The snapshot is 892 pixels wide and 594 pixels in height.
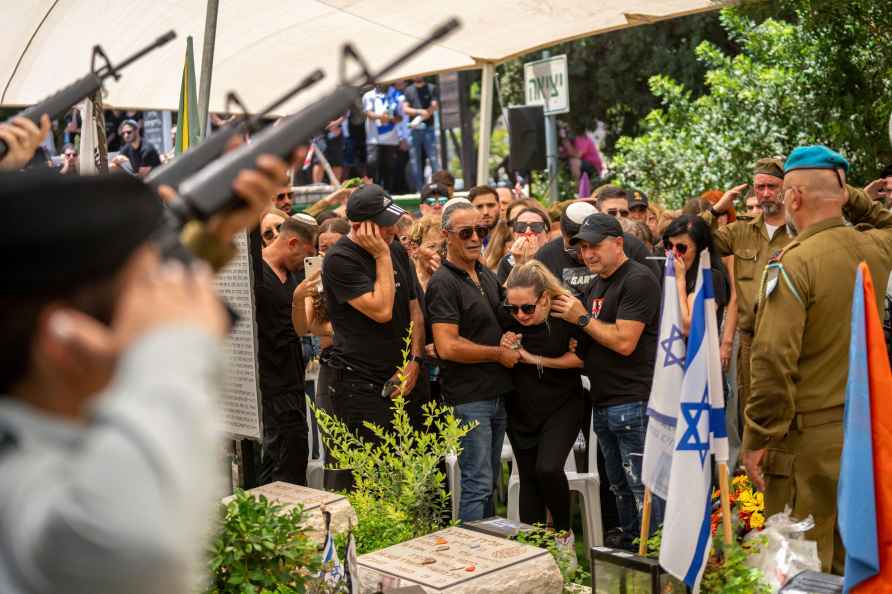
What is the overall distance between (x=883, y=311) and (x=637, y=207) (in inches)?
187

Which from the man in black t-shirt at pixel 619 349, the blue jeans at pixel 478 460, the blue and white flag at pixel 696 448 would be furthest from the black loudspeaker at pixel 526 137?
the blue and white flag at pixel 696 448

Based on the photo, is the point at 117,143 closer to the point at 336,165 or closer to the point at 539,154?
the point at 336,165

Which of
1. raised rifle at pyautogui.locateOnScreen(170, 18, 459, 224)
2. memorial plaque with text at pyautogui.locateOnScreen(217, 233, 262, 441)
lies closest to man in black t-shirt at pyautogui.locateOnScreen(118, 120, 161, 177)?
memorial plaque with text at pyautogui.locateOnScreen(217, 233, 262, 441)

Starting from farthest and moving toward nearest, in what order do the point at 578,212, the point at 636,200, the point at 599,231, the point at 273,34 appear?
the point at 273,34, the point at 636,200, the point at 578,212, the point at 599,231

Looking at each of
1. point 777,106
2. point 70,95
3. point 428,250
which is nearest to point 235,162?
point 70,95

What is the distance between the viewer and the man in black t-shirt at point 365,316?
6.36 m

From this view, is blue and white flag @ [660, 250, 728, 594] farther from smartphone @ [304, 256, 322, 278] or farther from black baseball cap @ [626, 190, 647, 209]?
black baseball cap @ [626, 190, 647, 209]

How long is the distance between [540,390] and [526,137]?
781cm

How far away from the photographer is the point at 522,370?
6668mm

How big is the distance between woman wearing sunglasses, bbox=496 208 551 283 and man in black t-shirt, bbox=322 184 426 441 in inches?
57.7

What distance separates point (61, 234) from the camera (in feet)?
4.48

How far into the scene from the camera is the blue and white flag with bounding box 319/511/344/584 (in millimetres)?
4238

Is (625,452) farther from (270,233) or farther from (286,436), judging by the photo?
(270,233)

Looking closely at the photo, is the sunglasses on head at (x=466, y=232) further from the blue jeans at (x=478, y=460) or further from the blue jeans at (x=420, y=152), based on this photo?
the blue jeans at (x=420, y=152)
